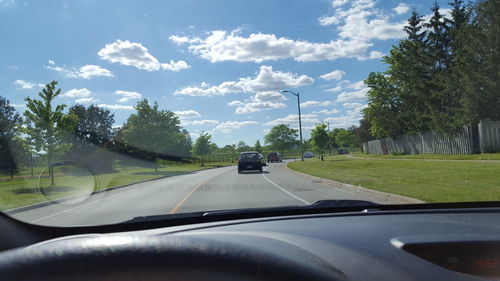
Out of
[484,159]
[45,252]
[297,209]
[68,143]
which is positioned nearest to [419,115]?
[484,159]

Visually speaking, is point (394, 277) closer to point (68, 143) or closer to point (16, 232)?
point (16, 232)

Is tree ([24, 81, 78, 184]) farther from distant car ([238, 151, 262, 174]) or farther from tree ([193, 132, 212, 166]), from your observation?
tree ([193, 132, 212, 166])

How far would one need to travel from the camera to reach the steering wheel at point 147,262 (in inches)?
47.1

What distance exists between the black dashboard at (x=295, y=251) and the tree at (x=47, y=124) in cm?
1975

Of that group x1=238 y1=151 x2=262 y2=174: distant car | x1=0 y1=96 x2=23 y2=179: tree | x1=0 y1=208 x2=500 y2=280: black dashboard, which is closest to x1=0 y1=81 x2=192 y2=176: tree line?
x1=0 y1=96 x2=23 y2=179: tree

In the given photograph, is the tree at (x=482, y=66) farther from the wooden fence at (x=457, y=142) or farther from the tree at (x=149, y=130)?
the tree at (x=149, y=130)

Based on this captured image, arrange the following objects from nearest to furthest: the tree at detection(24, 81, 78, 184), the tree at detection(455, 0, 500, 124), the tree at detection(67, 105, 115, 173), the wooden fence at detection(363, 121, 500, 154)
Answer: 1. the tree at detection(24, 81, 78, 184)
2. the wooden fence at detection(363, 121, 500, 154)
3. the tree at detection(455, 0, 500, 124)
4. the tree at detection(67, 105, 115, 173)

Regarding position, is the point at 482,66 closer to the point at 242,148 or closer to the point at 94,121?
the point at 94,121

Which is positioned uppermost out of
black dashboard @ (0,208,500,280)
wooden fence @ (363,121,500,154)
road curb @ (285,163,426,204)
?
wooden fence @ (363,121,500,154)

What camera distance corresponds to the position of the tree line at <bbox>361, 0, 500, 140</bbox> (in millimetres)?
29531

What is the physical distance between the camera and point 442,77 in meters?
36.1

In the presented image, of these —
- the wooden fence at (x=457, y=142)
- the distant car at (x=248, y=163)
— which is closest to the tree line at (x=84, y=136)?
the distant car at (x=248, y=163)

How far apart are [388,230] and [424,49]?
43.1 metres

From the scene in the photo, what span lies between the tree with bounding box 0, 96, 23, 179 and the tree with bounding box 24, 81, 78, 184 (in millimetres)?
1314
